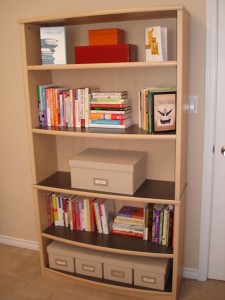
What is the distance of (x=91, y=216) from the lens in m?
Result: 2.29

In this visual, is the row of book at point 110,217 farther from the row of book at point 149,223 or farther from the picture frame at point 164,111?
the picture frame at point 164,111

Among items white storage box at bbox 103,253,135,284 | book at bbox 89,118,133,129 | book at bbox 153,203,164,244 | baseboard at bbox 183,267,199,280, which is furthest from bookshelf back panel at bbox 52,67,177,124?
baseboard at bbox 183,267,199,280

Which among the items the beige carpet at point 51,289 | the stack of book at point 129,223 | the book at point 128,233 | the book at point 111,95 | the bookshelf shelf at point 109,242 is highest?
the book at point 111,95

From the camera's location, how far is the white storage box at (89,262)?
7.32 feet

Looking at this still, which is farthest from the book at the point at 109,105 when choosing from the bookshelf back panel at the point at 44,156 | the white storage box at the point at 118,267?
the white storage box at the point at 118,267

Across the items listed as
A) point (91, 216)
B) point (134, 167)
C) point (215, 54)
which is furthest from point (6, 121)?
point (215, 54)

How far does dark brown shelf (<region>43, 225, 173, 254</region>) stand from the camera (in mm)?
2086

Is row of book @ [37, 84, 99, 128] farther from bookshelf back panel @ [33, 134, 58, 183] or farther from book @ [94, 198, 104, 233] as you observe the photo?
book @ [94, 198, 104, 233]

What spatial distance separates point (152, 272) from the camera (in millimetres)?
2092

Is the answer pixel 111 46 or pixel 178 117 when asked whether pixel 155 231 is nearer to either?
pixel 178 117

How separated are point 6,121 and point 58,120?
0.63m

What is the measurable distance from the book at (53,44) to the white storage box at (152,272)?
136 centimetres

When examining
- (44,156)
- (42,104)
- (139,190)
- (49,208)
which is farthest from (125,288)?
(42,104)

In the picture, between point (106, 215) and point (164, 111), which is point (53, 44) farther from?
point (106, 215)
